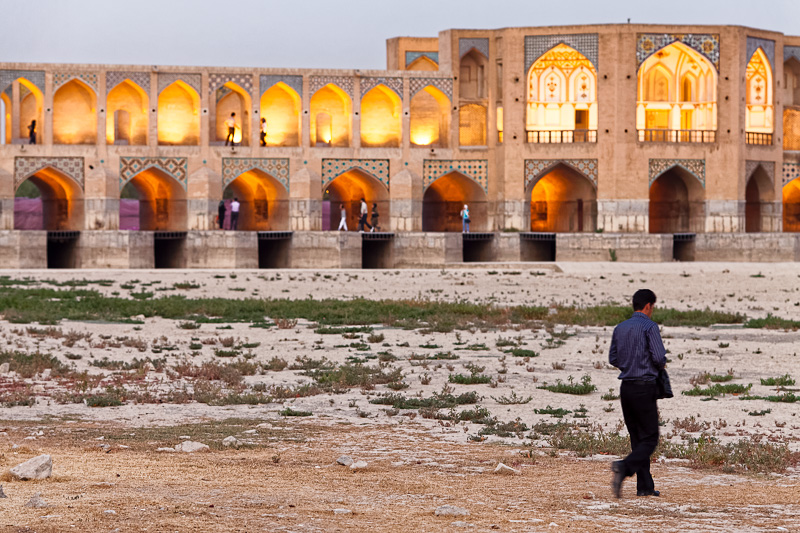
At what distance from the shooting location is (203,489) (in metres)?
6.80

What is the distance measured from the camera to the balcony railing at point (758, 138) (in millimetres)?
37906

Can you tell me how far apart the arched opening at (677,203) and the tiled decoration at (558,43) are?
4.58 m

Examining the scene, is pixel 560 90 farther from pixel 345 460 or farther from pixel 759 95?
pixel 345 460

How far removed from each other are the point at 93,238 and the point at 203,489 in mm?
28194

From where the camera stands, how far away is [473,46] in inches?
1506

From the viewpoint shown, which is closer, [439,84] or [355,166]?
[355,166]

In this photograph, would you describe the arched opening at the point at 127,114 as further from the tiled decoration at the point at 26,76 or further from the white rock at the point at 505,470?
the white rock at the point at 505,470

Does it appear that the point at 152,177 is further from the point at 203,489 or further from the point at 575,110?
the point at 203,489

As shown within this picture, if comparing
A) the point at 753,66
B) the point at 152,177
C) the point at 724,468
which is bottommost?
the point at 724,468

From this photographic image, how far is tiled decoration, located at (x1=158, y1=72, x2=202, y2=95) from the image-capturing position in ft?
121

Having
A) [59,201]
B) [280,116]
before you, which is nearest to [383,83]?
[280,116]

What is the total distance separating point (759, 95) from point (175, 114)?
19.2m

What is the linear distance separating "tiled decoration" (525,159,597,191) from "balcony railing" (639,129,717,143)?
190cm

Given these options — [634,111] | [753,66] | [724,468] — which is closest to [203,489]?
[724,468]
